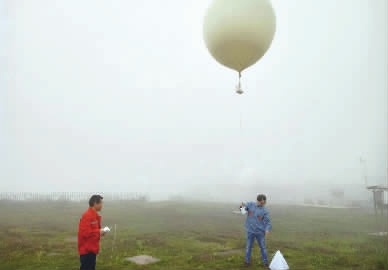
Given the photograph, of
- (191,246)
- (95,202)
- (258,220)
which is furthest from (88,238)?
(191,246)

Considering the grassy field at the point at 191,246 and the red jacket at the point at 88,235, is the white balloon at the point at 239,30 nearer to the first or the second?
the red jacket at the point at 88,235

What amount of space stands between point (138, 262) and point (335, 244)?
25.8 feet

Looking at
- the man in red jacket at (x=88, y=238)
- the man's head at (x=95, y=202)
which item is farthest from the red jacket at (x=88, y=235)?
the man's head at (x=95, y=202)

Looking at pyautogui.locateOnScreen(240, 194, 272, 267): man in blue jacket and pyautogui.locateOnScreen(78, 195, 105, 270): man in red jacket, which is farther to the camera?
pyautogui.locateOnScreen(240, 194, 272, 267): man in blue jacket

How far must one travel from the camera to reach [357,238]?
603 inches

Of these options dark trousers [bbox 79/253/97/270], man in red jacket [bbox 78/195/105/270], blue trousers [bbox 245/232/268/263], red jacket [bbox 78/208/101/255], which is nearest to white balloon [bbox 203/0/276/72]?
blue trousers [bbox 245/232/268/263]

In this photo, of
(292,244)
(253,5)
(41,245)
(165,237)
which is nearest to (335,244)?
Answer: (292,244)

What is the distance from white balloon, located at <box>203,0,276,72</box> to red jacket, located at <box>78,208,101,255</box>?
5.83m

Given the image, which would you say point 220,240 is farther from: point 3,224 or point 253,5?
point 3,224

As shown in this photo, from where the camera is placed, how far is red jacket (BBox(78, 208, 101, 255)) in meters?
7.11

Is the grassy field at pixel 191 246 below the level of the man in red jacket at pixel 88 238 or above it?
below

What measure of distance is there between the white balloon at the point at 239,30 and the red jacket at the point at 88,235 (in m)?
5.83

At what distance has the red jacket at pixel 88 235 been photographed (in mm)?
7109

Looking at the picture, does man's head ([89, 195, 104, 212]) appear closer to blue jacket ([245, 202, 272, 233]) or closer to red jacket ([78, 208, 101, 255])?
red jacket ([78, 208, 101, 255])
